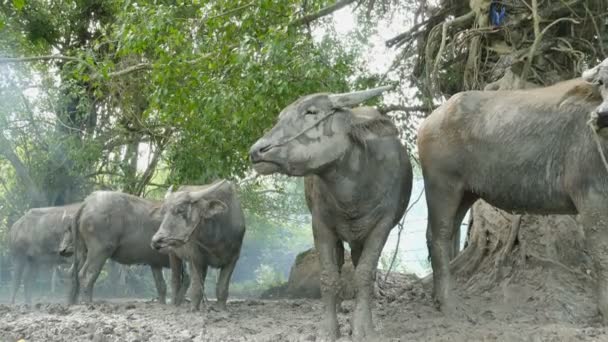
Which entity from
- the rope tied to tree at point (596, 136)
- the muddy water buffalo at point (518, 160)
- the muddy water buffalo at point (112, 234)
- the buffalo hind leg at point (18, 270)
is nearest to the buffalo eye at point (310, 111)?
the muddy water buffalo at point (518, 160)

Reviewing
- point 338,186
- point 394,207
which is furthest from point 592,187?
point 338,186

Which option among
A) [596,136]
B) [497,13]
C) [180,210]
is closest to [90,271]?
[180,210]

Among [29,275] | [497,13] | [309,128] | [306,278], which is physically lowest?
[306,278]

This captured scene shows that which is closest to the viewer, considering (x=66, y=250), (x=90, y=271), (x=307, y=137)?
(x=307, y=137)

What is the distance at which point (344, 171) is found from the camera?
536cm

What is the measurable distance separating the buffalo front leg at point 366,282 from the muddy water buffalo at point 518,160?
66 cm

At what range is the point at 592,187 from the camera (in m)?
5.01

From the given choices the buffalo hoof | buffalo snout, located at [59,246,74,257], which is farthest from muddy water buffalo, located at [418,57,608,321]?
buffalo snout, located at [59,246,74,257]

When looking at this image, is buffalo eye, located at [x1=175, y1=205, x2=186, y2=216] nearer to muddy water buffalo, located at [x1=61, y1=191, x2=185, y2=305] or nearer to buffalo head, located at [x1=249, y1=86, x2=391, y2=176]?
muddy water buffalo, located at [x1=61, y1=191, x2=185, y2=305]

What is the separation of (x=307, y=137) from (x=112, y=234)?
5.26 meters

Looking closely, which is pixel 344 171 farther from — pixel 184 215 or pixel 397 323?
pixel 184 215

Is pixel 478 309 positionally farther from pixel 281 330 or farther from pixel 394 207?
pixel 281 330

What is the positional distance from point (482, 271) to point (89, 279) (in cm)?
510

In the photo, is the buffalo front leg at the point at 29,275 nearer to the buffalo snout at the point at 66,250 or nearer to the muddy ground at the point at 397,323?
the buffalo snout at the point at 66,250
